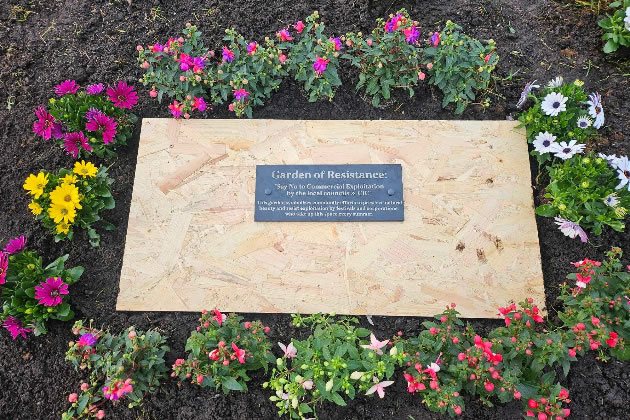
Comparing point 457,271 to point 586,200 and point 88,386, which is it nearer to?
point 586,200

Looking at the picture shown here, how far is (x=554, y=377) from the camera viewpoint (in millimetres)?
2746

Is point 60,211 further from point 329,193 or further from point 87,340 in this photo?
point 329,193

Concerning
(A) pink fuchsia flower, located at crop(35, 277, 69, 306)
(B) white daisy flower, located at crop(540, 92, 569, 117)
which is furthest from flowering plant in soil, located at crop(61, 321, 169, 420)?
(B) white daisy flower, located at crop(540, 92, 569, 117)

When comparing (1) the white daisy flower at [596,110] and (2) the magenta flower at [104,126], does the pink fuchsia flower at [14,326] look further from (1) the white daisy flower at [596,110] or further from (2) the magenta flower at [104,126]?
(1) the white daisy flower at [596,110]

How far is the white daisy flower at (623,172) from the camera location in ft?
10.2

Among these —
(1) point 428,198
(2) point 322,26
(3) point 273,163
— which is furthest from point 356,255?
(2) point 322,26

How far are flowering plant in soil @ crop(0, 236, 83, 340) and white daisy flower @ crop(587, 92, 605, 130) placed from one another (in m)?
3.54

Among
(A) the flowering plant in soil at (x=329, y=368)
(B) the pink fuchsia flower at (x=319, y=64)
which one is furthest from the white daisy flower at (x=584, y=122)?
(A) the flowering plant in soil at (x=329, y=368)

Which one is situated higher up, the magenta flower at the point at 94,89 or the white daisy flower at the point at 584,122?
the white daisy flower at the point at 584,122

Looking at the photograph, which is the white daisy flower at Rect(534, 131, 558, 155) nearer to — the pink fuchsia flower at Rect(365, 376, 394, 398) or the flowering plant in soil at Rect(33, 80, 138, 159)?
the pink fuchsia flower at Rect(365, 376, 394, 398)

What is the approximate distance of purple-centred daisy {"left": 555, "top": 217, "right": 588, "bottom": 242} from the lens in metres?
3.14

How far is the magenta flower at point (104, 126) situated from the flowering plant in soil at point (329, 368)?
178 centimetres

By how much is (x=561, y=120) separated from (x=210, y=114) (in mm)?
2460

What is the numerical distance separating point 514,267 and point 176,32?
3.14 metres
